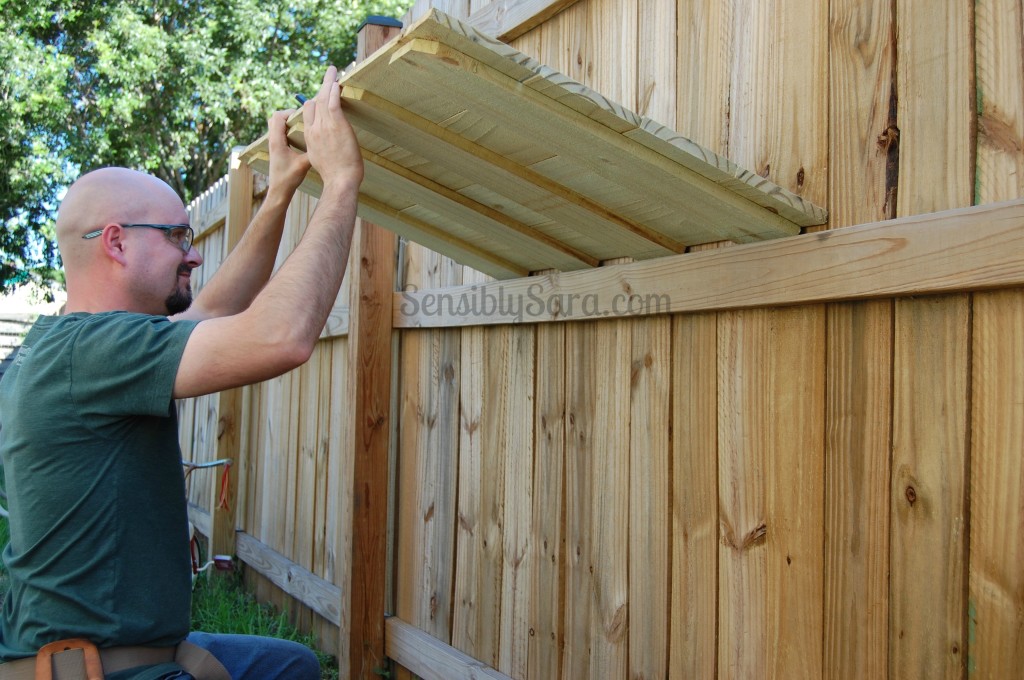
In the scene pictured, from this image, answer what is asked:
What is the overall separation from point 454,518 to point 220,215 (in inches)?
140

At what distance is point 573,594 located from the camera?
2.42 metres

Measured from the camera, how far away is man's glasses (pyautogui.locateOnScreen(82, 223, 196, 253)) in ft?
6.02

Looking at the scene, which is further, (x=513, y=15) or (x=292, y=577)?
(x=292, y=577)

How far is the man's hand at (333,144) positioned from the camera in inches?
66.5

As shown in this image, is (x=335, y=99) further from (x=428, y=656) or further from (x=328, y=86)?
(x=428, y=656)

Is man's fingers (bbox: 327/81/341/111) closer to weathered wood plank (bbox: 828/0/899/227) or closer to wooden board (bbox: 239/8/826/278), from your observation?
wooden board (bbox: 239/8/826/278)

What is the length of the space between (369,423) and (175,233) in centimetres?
154

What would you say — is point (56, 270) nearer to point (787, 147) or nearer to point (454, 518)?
point (454, 518)

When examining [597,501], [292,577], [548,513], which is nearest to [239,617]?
[292,577]

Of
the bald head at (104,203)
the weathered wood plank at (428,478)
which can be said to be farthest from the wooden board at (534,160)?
the weathered wood plank at (428,478)

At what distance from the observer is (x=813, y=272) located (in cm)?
172

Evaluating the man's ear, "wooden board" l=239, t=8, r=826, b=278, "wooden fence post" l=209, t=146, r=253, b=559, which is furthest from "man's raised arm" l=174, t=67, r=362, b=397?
"wooden fence post" l=209, t=146, r=253, b=559

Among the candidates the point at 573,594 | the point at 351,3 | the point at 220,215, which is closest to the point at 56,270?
the point at 351,3

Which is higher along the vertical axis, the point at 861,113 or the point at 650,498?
the point at 861,113
